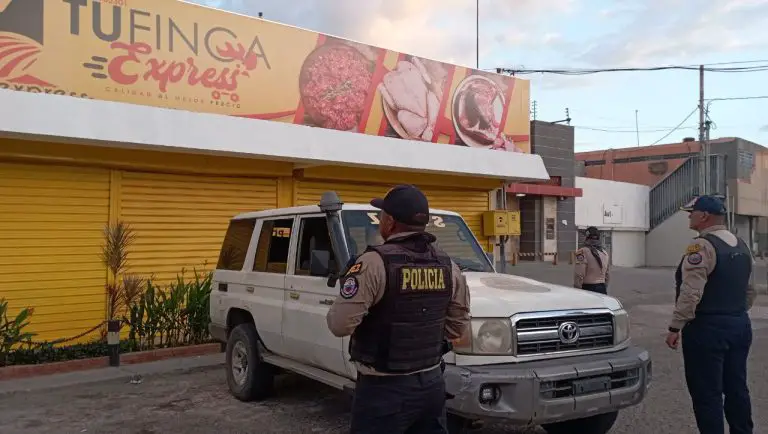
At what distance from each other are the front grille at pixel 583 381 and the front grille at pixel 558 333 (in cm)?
24

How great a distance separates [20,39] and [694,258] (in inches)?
327

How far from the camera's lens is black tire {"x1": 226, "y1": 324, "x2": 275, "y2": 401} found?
6527 millimetres

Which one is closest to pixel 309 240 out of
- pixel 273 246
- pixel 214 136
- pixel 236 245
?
pixel 273 246

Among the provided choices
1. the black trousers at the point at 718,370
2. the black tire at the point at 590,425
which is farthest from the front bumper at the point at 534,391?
the black tire at the point at 590,425

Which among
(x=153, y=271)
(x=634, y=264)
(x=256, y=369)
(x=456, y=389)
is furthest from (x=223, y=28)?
(x=634, y=264)

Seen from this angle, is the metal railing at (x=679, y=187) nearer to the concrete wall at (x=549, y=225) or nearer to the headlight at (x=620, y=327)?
the concrete wall at (x=549, y=225)

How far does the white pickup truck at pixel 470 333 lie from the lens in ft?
14.4

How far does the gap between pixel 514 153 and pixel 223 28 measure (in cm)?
636

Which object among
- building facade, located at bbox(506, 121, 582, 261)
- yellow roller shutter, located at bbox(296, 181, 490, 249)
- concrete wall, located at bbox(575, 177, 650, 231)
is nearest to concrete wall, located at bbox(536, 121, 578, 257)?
building facade, located at bbox(506, 121, 582, 261)

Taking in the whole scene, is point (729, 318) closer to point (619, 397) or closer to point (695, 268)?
point (695, 268)

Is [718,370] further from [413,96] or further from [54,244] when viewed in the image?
[413,96]

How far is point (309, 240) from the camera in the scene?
19.8 ft

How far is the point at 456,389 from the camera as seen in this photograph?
4320 mm

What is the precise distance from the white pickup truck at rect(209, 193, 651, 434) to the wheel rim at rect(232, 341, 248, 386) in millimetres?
10
